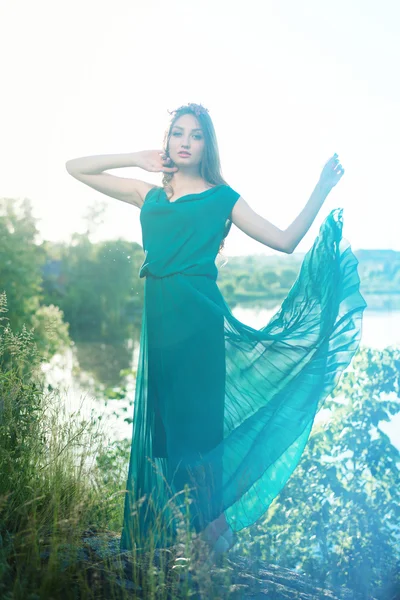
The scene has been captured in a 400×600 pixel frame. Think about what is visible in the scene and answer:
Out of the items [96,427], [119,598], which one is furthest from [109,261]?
[119,598]

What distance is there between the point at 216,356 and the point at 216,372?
6 centimetres

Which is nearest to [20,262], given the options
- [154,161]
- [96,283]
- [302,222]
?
[96,283]

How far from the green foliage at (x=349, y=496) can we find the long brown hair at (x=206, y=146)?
3.53 feet

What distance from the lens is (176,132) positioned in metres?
2.75

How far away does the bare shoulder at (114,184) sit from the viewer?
9.50ft

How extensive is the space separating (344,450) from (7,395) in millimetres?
1604

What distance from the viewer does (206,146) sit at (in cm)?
275

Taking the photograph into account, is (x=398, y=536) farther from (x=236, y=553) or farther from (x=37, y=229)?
(x=37, y=229)

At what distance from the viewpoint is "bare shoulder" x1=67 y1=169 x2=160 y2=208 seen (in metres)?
2.90

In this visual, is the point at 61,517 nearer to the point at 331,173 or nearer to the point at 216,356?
the point at 216,356

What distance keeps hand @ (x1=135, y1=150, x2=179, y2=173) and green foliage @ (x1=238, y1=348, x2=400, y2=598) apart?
1.31 meters

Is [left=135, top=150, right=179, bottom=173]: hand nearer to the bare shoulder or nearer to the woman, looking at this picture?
the woman

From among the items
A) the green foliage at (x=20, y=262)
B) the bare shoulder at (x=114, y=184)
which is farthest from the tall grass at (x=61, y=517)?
the green foliage at (x=20, y=262)

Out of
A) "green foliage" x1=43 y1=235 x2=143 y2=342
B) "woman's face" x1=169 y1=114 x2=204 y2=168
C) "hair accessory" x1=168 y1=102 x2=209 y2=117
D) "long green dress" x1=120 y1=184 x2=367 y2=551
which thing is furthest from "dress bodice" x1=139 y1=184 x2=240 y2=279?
"green foliage" x1=43 y1=235 x2=143 y2=342
